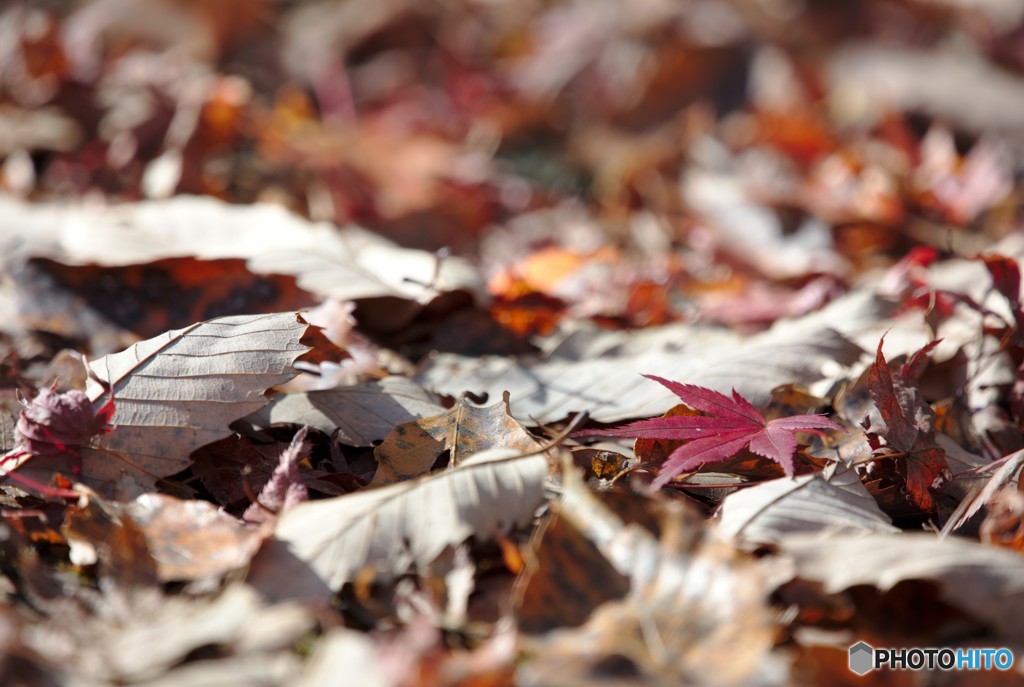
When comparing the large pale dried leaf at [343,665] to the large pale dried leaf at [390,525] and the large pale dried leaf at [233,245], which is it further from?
the large pale dried leaf at [233,245]

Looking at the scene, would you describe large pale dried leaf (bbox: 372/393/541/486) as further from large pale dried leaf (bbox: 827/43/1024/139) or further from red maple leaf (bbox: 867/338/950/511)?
large pale dried leaf (bbox: 827/43/1024/139)

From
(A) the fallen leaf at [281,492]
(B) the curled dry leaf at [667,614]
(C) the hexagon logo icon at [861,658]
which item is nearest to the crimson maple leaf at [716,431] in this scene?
(B) the curled dry leaf at [667,614]

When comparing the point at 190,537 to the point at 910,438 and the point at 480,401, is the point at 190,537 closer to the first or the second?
the point at 480,401

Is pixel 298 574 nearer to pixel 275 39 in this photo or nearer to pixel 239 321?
pixel 239 321

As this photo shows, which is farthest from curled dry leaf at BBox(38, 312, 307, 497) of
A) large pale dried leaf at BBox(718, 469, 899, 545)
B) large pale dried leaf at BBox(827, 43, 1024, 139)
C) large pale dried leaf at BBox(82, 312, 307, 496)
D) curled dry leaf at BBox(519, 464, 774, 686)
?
large pale dried leaf at BBox(827, 43, 1024, 139)

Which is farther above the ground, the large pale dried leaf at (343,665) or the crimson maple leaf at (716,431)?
the crimson maple leaf at (716,431)
